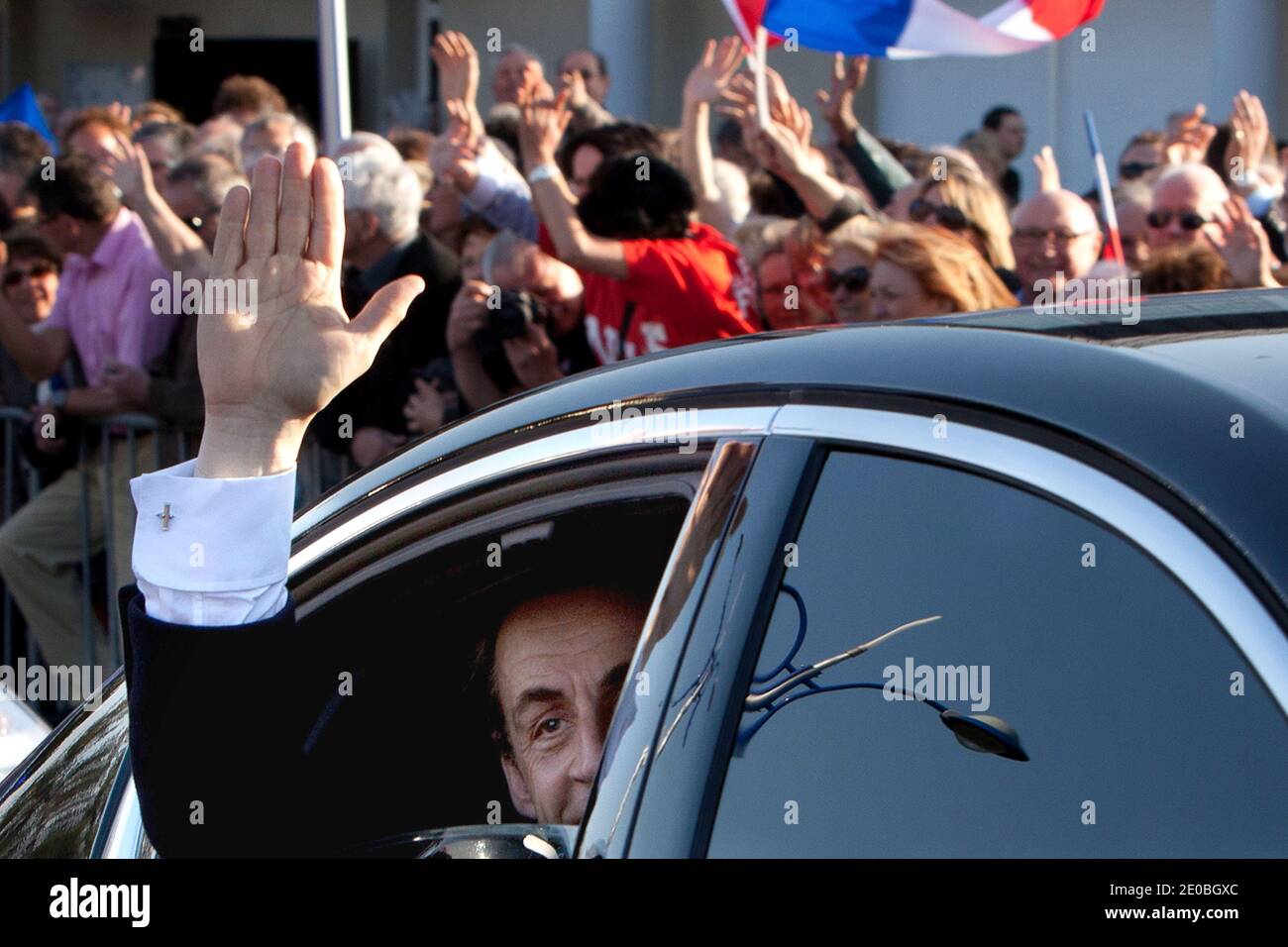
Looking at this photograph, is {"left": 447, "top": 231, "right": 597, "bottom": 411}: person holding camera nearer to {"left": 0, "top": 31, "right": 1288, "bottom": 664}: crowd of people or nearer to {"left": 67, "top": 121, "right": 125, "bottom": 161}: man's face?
{"left": 0, "top": 31, "right": 1288, "bottom": 664}: crowd of people

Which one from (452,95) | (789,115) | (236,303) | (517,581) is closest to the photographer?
(236,303)

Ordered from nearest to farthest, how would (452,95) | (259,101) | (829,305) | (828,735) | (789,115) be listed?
1. (828,735)
2. (829,305)
3. (789,115)
4. (452,95)
5. (259,101)

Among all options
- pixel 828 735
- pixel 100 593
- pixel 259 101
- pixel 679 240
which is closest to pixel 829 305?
pixel 679 240

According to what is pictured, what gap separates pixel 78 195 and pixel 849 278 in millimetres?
2888

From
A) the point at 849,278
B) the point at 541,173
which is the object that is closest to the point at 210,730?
the point at 849,278

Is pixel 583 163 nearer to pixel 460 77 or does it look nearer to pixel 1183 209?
pixel 460 77

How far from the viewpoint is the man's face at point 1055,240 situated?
5.09 metres

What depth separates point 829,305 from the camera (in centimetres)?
508

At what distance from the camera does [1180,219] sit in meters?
5.30

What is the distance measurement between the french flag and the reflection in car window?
4331 mm

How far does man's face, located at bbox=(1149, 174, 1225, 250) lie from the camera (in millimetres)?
5172

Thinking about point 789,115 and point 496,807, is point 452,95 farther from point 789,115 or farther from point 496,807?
point 496,807

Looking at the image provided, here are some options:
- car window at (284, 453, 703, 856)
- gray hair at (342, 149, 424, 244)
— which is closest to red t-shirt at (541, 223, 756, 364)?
gray hair at (342, 149, 424, 244)
